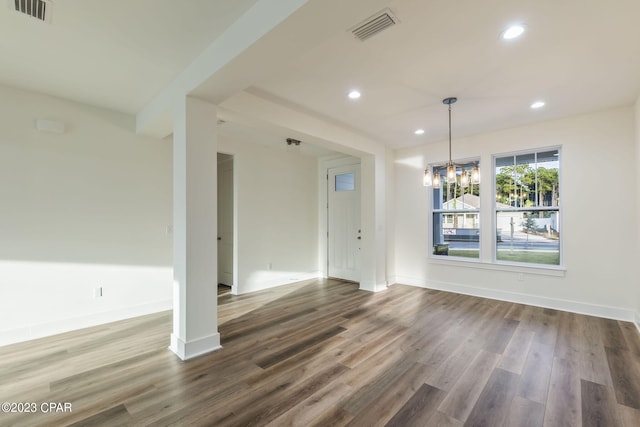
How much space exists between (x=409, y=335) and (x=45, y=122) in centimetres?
467

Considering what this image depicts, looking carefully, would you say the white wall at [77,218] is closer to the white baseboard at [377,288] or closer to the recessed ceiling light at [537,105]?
the white baseboard at [377,288]

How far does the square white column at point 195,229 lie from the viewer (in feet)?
8.82

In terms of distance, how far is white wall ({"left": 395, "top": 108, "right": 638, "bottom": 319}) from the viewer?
3.63m

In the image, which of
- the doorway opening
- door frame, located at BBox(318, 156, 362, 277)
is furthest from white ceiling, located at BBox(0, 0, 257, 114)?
door frame, located at BBox(318, 156, 362, 277)

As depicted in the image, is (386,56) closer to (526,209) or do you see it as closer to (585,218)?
(526,209)

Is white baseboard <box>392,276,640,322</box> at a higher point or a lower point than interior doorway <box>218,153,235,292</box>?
lower

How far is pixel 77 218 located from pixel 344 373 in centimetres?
349

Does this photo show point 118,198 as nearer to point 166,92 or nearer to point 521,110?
point 166,92

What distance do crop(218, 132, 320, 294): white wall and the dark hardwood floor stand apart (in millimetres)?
1553

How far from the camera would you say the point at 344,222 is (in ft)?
19.6

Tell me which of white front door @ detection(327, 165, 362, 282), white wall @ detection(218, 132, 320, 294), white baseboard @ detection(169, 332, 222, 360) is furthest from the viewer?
white front door @ detection(327, 165, 362, 282)

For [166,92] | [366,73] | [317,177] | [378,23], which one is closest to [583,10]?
[378,23]

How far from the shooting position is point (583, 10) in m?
1.95

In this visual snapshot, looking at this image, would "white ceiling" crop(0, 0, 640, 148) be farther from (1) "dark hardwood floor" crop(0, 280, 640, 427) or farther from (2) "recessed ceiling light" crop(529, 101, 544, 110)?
(1) "dark hardwood floor" crop(0, 280, 640, 427)
